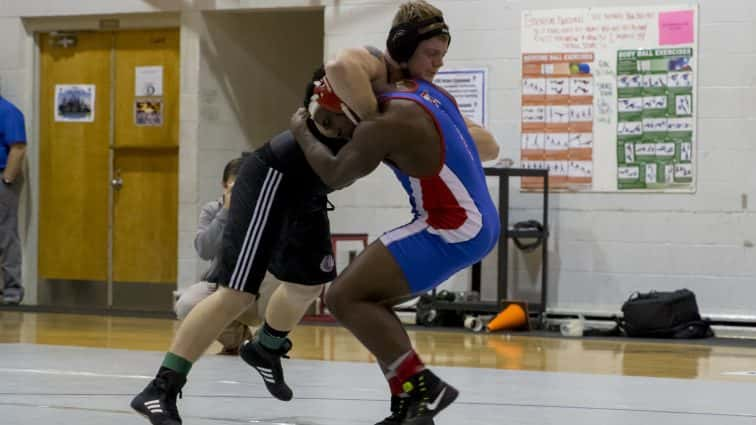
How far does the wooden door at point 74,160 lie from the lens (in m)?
10.3

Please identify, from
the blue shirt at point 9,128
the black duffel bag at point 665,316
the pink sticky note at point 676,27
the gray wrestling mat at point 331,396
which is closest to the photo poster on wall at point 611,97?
the pink sticky note at point 676,27

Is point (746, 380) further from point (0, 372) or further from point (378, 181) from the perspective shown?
point (378, 181)

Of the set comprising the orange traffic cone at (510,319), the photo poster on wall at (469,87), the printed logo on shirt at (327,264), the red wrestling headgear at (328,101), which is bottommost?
the orange traffic cone at (510,319)

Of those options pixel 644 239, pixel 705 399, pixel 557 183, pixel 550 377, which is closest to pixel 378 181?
pixel 557 183

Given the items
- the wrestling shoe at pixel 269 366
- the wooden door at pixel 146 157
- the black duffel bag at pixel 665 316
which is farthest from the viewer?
the wooden door at pixel 146 157

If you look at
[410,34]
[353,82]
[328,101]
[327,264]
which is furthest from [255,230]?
[410,34]

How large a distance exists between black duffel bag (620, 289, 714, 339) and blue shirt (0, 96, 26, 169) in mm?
4841

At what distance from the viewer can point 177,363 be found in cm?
369

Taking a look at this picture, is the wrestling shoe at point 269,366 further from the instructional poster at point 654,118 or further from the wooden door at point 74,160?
the wooden door at point 74,160

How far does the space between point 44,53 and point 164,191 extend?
5.06 feet

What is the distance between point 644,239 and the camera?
8.58 m

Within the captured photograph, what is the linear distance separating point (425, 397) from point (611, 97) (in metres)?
5.63

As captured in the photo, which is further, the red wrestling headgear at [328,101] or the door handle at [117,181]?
the door handle at [117,181]

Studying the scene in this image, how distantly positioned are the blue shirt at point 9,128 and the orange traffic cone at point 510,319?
4065 millimetres
